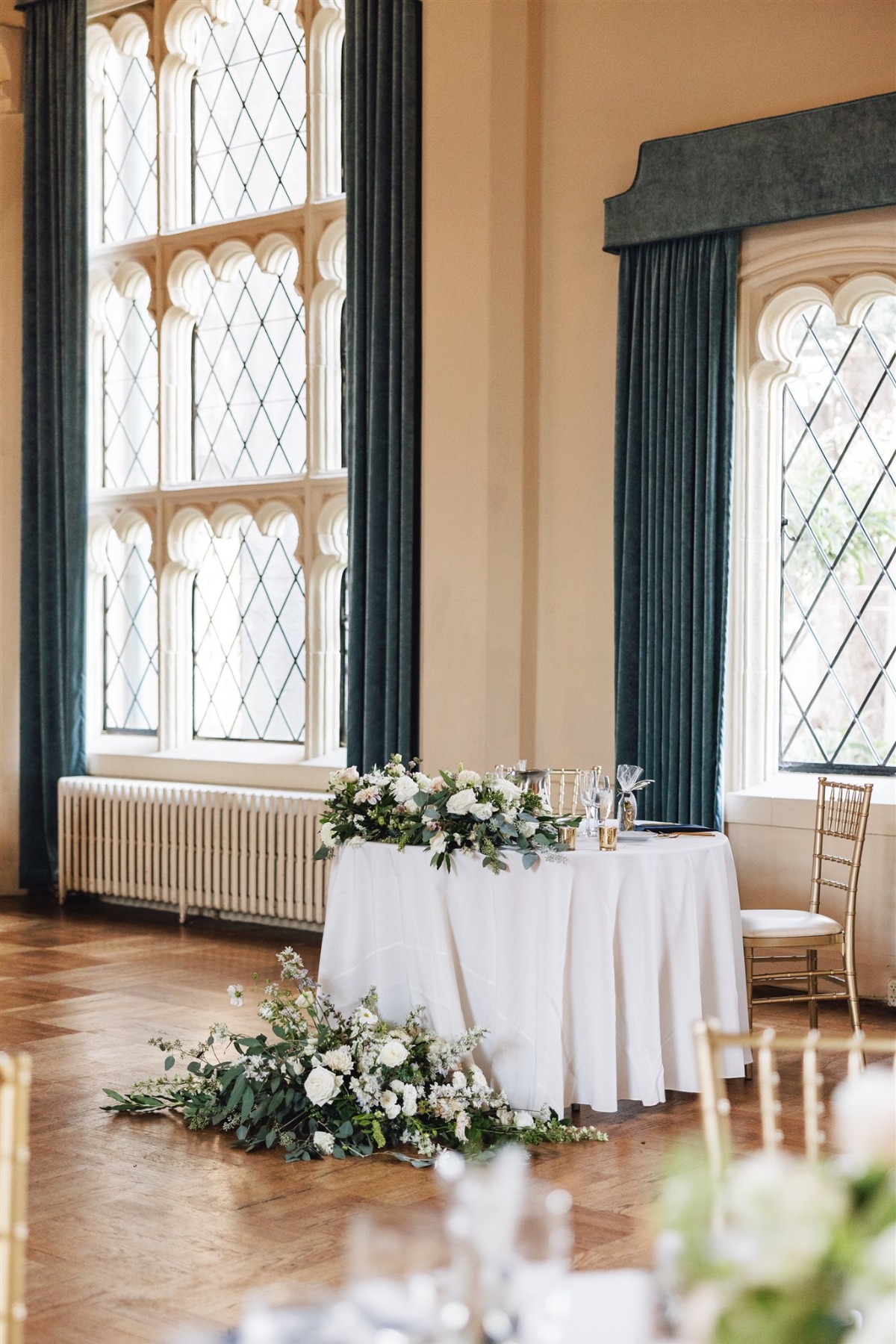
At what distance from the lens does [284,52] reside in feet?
29.1

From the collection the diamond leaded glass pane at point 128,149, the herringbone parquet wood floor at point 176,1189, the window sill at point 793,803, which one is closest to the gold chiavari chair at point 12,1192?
the herringbone parquet wood floor at point 176,1189

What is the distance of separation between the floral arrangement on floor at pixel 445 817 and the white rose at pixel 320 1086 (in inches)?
28.0

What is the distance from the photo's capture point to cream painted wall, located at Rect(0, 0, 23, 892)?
9711 mm

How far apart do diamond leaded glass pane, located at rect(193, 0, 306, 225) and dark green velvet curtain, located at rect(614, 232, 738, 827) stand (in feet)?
9.23

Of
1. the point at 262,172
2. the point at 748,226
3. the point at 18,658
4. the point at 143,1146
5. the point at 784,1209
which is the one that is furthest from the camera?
the point at 18,658

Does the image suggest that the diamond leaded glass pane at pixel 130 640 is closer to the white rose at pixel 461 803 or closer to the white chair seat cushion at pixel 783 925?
the white chair seat cushion at pixel 783 925

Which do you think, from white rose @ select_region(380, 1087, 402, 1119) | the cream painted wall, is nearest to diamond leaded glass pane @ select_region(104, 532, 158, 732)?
the cream painted wall

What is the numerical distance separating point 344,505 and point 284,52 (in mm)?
2786

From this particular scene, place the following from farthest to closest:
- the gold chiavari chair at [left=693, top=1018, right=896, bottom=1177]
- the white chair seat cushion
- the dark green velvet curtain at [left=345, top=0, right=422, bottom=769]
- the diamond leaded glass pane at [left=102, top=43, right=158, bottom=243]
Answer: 1. the diamond leaded glass pane at [left=102, top=43, right=158, bottom=243]
2. the dark green velvet curtain at [left=345, top=0, right=422, bottom=769]
3. the white chair seat cushion
4. the gold chiavari chair at [left=693, top=1018, right=896, bottom=1177]

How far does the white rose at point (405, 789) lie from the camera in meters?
4.83

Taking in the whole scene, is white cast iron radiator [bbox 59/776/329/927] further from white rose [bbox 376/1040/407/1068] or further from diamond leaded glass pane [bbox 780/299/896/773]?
white rose [bbox 376/1040/407/1068]

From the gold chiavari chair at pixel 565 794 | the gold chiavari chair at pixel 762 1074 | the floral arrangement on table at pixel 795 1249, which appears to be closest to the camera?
the floral arrangement on table at pixel 795 1249

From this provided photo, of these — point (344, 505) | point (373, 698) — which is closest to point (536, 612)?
point (373, 698)

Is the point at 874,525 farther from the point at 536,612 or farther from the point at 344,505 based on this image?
the point at 344,505
